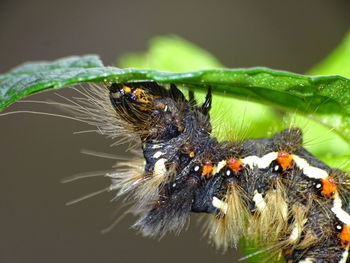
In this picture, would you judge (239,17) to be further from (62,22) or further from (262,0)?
(62,22)

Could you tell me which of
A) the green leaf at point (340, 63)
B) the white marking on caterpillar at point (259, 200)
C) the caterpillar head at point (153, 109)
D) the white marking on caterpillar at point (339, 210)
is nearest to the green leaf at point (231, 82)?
the caterpillar head at point (153, 109)

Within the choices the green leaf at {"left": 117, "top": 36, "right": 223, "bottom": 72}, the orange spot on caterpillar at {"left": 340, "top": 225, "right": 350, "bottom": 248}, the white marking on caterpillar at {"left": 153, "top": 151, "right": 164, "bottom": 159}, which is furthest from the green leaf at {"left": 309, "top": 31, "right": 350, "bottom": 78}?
the white marking on caterpillar at {"left": 153, "top": 151, "right": 164, "bottom": 159}

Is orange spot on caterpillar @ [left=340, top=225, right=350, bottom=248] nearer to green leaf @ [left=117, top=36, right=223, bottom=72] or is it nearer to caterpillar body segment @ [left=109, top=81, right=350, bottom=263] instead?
caterpillar body segment @ [left=109, top=81, right=350, bottom=263]

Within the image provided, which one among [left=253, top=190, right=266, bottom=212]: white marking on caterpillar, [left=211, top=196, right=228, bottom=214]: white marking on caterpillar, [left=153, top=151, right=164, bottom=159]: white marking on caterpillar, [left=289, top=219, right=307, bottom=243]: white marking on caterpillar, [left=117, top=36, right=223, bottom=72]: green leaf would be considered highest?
[left=117, top=36, right=223, bottom=72]: green leaf

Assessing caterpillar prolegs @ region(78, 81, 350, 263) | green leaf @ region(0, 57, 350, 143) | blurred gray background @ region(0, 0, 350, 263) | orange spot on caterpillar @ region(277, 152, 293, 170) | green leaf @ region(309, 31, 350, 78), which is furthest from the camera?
blurred gray background @ region(0, 0, 350, 263)

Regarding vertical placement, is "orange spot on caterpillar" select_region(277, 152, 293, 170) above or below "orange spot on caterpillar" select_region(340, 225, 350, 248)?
above

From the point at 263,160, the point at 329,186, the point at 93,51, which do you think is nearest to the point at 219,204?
the point at 263,160

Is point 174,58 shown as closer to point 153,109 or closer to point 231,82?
point 153,109

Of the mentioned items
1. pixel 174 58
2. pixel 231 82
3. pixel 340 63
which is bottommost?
pixel 231 82
